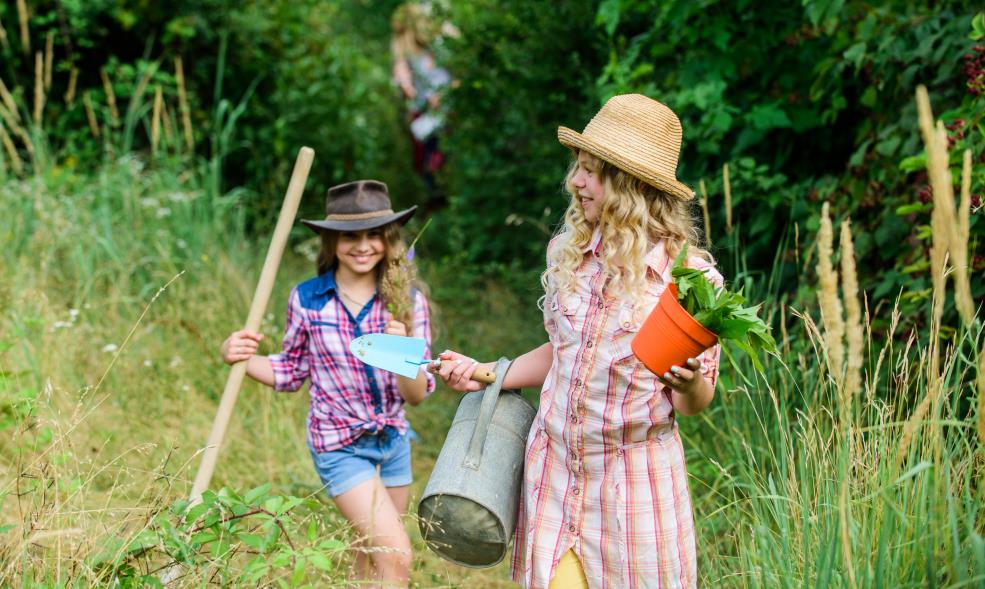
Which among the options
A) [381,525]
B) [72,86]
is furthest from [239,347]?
[72,86]

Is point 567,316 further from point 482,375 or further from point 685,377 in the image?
point 685,377

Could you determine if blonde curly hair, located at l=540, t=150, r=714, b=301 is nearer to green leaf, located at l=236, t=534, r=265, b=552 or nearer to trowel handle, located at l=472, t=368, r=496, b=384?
trowel handle, located at l=472, t=368, r=496, b=384

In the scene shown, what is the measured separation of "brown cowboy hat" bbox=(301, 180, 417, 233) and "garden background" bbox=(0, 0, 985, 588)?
49cm

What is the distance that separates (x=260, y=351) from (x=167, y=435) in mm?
787

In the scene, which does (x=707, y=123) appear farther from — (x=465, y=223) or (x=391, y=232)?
(x=465, y=223)

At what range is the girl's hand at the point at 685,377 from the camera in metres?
2.10

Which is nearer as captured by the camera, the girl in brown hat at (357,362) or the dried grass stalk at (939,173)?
the dried grass stalk at (939,173)

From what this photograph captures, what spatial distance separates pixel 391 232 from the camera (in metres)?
3.26

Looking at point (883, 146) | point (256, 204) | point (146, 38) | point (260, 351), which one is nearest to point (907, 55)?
point (883, 146)

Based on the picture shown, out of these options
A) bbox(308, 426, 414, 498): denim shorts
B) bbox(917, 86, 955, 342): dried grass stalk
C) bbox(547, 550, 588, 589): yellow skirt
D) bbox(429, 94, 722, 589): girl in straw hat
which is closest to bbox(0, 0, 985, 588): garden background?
bbox(917, 86, 955, 342): dried grass stalk

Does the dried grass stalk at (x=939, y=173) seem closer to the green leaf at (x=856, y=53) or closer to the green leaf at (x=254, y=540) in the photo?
the green leaf at (x=254, y=540)

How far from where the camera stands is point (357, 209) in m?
3.21

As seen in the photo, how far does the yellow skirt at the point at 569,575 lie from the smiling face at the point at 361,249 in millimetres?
1257

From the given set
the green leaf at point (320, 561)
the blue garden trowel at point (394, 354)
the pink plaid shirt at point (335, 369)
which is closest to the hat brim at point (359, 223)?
the pink plaid shirt at point (335, 369)
